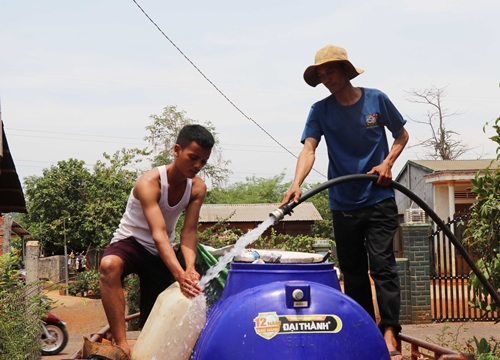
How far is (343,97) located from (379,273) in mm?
1025

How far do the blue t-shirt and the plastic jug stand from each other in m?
1.27

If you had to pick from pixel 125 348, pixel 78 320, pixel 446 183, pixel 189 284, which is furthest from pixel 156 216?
pixel 446 183

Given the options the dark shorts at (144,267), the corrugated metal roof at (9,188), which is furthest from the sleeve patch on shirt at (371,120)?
the corrugated metal roof at (9,188)

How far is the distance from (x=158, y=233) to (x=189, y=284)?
434mm

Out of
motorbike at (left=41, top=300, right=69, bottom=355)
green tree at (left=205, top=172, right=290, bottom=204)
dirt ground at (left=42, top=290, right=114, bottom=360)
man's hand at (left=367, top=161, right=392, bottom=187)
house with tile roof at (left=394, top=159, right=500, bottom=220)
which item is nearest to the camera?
man's hand at (left=367, top=161, right=392, bottom=187)

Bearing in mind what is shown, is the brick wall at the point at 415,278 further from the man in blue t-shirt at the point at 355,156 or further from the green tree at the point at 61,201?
the green tree at the point at 61,201

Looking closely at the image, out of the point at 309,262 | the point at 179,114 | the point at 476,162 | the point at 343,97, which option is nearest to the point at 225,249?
the point at 309,262

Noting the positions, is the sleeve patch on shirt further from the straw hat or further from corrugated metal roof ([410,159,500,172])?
corrugated metal roof ([410,159,500,172])

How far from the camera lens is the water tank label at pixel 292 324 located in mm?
2375

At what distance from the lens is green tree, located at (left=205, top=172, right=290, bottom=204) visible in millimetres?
60188

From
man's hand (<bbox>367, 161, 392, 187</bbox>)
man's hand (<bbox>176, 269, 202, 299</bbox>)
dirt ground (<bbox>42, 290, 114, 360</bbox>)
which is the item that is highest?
man's hand (<bbox>367, 161, 392, 187</bbox>)

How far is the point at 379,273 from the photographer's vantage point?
3445 millimetres

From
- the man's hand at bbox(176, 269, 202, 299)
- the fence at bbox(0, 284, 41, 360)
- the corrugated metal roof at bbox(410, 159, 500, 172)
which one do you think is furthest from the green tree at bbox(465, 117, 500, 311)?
the corrugated metal roof at bbox(410, 159, 500, 172)

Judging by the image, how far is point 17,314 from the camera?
Answer: 6.20 m
